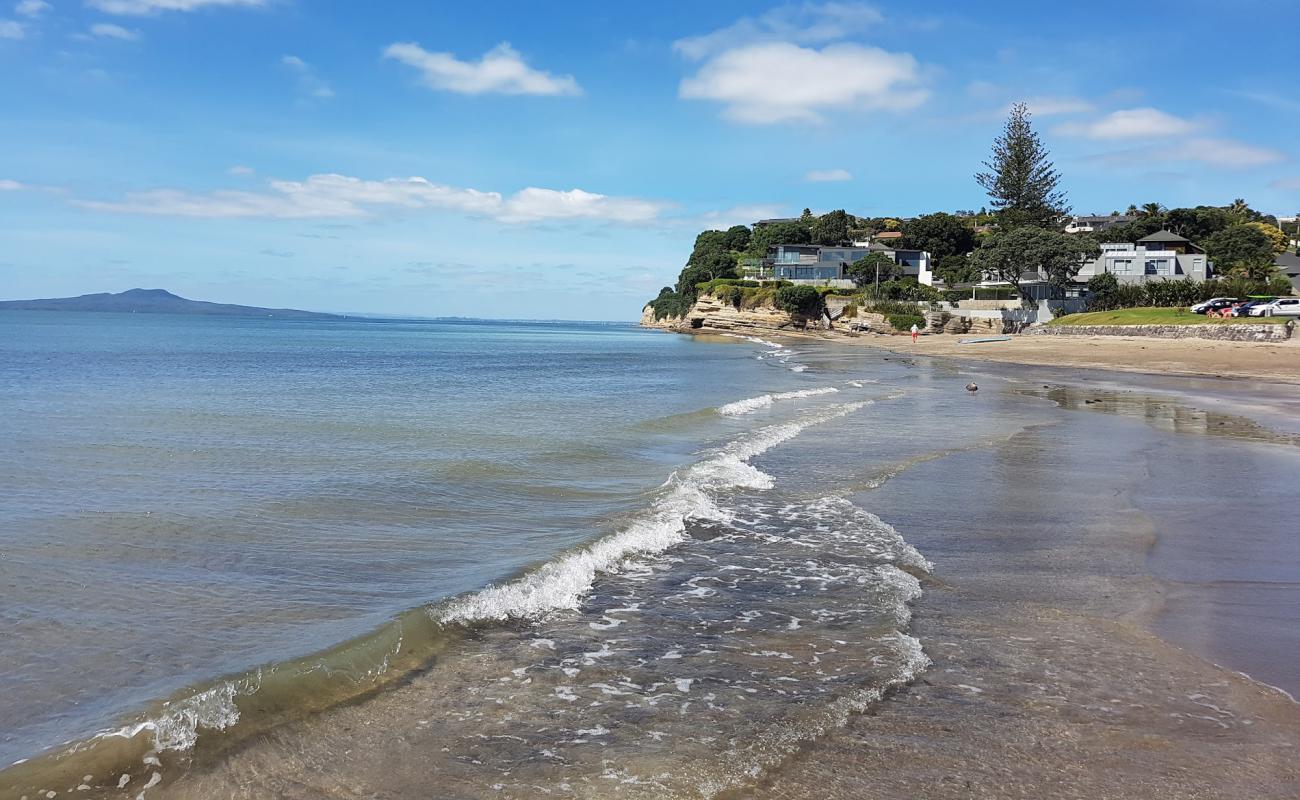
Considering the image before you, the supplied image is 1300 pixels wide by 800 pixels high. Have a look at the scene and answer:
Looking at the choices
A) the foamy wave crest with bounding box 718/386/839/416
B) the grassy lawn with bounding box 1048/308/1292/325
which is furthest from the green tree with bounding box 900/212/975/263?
the foamy wave crest with bounding box 718/386/839/416

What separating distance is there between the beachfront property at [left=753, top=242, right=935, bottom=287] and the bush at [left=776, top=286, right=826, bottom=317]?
7.66 meters

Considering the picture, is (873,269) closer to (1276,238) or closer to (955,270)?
(955,270)

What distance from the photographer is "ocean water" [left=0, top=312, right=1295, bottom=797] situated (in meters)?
4.86

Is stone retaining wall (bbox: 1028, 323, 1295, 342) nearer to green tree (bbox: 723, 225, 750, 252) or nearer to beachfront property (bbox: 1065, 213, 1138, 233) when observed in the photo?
beachfront property (bbox: 1065, 213, 1138, 233)

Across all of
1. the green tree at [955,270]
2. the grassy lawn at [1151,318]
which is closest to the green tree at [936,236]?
the green tree at [955,270]

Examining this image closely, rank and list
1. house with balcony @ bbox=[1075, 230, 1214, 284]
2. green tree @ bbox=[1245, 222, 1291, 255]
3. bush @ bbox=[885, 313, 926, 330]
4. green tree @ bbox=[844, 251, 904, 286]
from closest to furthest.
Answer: house with balcony @ bbox=[1075, 230, 1214, 284] → bush @ bbox=[885, 313, 926, 330] → green tree @ bbox=[844, 251, 904, 286] → green tree @ bbox=[1245, 222, 1291, 255]

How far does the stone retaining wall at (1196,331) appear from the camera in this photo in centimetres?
4534

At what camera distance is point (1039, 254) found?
239 ft

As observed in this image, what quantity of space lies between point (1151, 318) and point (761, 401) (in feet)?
140

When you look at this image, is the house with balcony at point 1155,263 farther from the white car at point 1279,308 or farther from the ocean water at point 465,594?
the ocean water at point 465,594

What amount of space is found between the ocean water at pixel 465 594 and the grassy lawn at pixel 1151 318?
3710 cm

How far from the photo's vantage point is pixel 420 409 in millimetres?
25062

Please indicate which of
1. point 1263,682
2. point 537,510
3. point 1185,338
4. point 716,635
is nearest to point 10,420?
point 537,510

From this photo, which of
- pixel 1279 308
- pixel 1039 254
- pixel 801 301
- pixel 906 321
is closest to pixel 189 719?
pixel 1279 308
